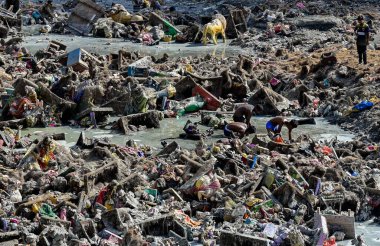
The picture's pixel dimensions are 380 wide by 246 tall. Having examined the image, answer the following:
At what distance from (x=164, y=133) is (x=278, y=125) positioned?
2227mm

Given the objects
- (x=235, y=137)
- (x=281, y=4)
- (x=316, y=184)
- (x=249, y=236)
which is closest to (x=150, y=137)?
(x=235, y=137)

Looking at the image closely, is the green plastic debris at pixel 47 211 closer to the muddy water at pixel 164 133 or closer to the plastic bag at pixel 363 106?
the muddy water at pixel 164 133

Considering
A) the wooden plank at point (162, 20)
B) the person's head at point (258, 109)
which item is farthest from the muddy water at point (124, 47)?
the person's head at point (258, 109)

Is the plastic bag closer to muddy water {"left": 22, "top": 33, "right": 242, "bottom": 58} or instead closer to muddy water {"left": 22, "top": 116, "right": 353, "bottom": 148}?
muddy water {"left": 22, "top": 116, "right": 353, "bottom": 148}

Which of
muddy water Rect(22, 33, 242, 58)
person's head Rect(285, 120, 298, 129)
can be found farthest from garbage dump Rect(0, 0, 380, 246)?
muddy water Rect(22, 33, 242, 58)

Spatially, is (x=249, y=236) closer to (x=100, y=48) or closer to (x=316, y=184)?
(x=316, y=184)

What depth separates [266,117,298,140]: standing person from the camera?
16938mm

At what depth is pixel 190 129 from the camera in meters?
17.2

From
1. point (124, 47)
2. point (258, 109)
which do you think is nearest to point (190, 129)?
point (258, 109)

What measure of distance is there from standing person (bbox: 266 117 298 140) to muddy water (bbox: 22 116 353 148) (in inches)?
20.3

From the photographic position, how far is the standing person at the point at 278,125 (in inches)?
667

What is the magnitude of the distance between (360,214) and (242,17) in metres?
16.1

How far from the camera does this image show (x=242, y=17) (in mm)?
28359

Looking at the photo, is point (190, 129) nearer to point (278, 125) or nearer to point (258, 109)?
point (278, 125)
